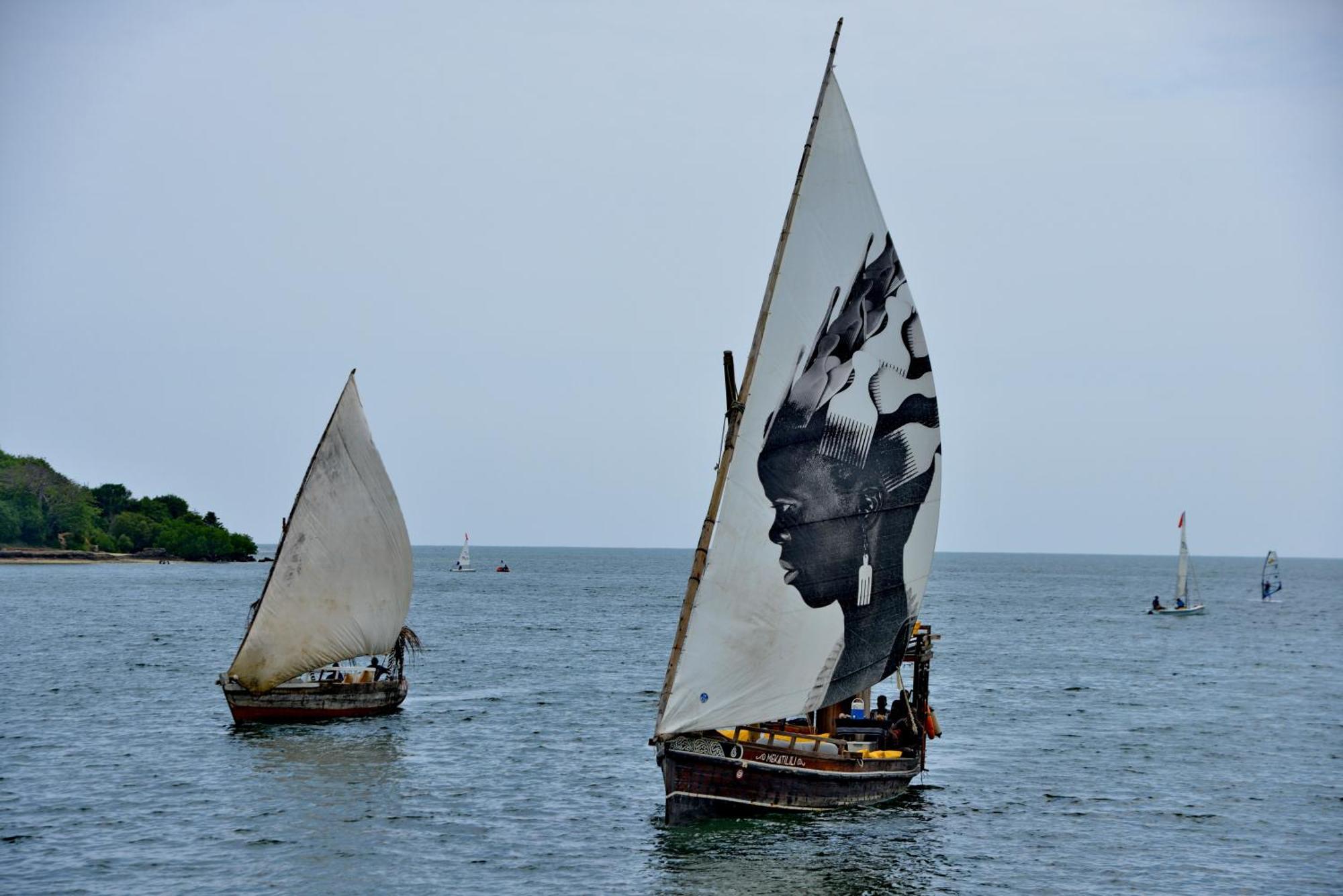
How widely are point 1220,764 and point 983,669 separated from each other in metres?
34.0

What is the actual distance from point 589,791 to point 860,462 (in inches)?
556

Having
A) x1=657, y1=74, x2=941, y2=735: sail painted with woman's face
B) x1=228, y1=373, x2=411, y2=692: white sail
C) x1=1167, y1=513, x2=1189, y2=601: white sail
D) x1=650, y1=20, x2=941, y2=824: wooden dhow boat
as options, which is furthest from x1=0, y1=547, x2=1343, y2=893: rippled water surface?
x1=1167, y1=513, x2=1189, y2=601: white sail

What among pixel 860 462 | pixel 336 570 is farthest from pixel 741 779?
pixel 336 570

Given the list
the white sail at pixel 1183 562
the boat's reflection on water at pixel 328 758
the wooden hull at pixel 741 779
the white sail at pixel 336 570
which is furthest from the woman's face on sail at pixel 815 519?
the white sail at pixel 1183 562

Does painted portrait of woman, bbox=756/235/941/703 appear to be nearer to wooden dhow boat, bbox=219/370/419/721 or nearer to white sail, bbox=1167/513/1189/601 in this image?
wooden dhow boat, bbox=219/370/419/721

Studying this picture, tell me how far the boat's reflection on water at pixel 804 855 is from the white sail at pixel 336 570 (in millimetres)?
20401

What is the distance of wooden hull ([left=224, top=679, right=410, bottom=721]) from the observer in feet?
167

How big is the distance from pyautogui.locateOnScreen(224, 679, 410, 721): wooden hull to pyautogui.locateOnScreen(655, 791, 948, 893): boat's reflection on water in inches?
799

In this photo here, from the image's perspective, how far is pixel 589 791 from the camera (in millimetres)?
41406

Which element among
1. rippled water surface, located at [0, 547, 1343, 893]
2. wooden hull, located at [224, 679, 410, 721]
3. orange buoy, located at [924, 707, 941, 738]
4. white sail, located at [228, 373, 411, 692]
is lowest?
rippled water surface, located at [0, 547, 1343, 893]

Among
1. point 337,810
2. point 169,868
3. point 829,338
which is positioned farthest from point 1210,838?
point 169,868

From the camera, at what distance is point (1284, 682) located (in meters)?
81.6

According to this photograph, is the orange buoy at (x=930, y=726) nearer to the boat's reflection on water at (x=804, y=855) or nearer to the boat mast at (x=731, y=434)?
the boat's reflection on water at (x=804, y=855)

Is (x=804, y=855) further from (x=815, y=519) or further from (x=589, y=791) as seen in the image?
(x=589, y=791)
